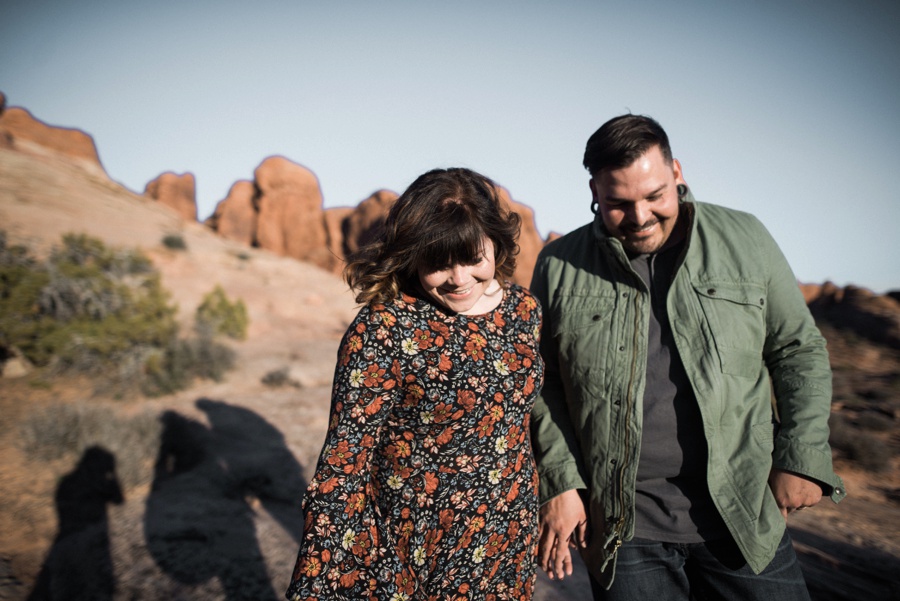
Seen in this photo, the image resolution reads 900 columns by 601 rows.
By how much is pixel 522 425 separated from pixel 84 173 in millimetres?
29021

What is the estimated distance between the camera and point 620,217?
1711 mm

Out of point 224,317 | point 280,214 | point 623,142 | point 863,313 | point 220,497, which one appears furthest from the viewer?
point 280,214

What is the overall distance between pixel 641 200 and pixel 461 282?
67 centimetres

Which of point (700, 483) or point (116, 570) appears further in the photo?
point (116, 570)

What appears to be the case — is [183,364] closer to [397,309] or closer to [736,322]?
[397,309]

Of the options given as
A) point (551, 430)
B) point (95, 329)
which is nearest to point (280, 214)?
point (95, 329)

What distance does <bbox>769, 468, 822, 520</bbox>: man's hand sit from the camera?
158cm

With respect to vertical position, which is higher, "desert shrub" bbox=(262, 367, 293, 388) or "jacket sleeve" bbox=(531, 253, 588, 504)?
"jacket sleeve" bbox=(531, 253, 588, 504)

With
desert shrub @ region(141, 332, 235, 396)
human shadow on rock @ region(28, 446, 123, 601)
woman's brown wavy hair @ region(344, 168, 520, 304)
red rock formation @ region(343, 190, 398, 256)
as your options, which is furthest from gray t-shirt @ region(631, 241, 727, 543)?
red rock formation @ region(343, 190, 398, 256)

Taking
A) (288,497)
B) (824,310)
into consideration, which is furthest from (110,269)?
(824,310)

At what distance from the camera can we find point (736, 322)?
5.47ft

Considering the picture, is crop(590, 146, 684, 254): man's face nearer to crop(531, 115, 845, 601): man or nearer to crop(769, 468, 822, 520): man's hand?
crop(531, 115, 845, 601): man

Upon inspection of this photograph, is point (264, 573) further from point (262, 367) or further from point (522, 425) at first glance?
→ point (262, 367)

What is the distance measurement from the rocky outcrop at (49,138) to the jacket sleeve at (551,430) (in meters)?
30.2
